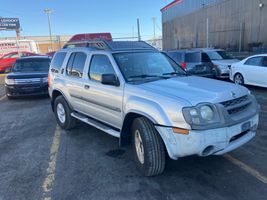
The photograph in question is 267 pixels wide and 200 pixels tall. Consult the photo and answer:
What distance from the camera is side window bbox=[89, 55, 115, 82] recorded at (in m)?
4.36

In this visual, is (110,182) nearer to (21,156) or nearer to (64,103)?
(21,156)

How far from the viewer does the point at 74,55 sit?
18.0 ft

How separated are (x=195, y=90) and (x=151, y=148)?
975 mm

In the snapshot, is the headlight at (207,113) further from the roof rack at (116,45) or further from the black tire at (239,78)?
the black tire at (239,78)

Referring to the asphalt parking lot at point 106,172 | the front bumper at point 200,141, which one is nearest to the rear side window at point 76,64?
the asphalt parking lot at point 106,172

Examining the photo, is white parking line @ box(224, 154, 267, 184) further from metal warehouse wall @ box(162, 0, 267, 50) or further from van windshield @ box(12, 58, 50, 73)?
metal warehouse wall @ box(162, 0, 267, 50)

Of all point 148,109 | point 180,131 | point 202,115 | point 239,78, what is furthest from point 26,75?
point 239,78

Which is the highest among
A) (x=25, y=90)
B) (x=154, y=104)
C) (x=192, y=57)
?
(x=192, y=57)

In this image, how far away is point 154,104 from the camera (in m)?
3.32

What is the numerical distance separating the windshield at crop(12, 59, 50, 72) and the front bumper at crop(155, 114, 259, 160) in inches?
343

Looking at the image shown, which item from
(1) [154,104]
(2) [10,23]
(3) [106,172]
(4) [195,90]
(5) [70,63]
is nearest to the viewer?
(1) [154,104]

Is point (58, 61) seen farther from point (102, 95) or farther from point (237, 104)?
point (237, 104)

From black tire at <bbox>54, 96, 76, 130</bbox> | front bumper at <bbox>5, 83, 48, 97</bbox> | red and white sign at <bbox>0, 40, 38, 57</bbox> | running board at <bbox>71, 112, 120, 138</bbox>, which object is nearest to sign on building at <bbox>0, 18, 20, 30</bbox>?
red and white sign at <bbox>0, 40, 38, 57</bbox>

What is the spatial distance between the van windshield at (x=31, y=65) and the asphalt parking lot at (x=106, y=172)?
558 centimetres
